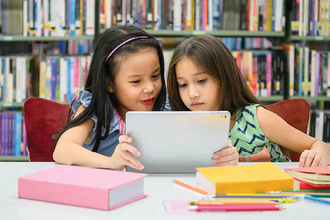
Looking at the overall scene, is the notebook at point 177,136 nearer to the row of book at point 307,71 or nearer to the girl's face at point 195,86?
the girl's face at point 195,86

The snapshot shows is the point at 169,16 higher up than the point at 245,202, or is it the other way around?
the point at 169,16

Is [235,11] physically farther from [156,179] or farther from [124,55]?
[156,179]

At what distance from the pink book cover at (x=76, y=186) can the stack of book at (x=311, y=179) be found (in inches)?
12.9

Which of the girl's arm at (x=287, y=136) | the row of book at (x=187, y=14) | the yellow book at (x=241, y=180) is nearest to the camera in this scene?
the yellow book at (x=241, y=180)

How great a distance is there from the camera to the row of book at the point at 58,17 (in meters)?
2.51

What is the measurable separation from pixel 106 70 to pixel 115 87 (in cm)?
7

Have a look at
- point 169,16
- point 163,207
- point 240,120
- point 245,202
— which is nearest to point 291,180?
point 245,202

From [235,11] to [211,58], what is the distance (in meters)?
1.42

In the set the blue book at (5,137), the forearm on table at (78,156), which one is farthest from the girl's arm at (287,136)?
the blue book at (5,137)

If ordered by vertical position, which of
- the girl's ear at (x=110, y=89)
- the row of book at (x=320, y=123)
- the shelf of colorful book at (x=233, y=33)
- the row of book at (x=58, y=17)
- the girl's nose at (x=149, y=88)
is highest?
the row of book at (x=58, y=17)

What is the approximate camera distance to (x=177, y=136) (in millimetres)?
979

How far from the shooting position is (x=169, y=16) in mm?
2533

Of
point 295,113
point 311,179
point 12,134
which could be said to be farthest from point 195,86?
point 12,134

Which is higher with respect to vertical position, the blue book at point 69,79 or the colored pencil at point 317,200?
the blue book at point 69,79
